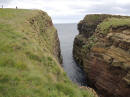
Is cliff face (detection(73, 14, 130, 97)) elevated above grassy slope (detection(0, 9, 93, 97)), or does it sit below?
below

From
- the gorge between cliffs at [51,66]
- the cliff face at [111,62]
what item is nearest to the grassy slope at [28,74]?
the gorge between cliffs at [51,66]

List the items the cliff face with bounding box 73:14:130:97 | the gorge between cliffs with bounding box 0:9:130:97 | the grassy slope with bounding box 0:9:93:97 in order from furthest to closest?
the cliff face with bounding box 73:14:130:97 → the gorge between cliffs with bounding box 0:9:130:97 → the grassy slope with bounding box 0:9:93:97

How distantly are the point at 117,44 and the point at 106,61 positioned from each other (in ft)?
11.5

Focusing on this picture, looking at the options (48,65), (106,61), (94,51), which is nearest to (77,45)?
(94,51)

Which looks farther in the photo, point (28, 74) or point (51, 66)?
point (51, 66)

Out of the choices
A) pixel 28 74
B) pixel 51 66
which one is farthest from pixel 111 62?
pixel 28 74

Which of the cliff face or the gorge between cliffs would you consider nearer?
the gorge between cliffs

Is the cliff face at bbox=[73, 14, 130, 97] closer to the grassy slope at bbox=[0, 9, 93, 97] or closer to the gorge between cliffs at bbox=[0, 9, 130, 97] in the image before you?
the gorge between cliffs at bbox=[0, 9, 130, 97]

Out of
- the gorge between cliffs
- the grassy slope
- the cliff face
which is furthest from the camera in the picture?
the cliff face

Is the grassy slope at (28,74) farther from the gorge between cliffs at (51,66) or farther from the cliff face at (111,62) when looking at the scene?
the cliff face at (111,62)

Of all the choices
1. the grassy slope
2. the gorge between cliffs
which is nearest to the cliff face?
the gorge between cliffs

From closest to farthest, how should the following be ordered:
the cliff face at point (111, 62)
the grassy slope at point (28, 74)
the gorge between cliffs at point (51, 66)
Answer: the grassy slope at point (28, 74)
the gorge between cliffs at point (51, 66)
the cliff face at point (111, 62)

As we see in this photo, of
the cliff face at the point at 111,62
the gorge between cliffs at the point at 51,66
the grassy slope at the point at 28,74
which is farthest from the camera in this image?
the cliff face at the point at 111,62

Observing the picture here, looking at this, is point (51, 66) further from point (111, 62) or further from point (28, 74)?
point (111, 62)
